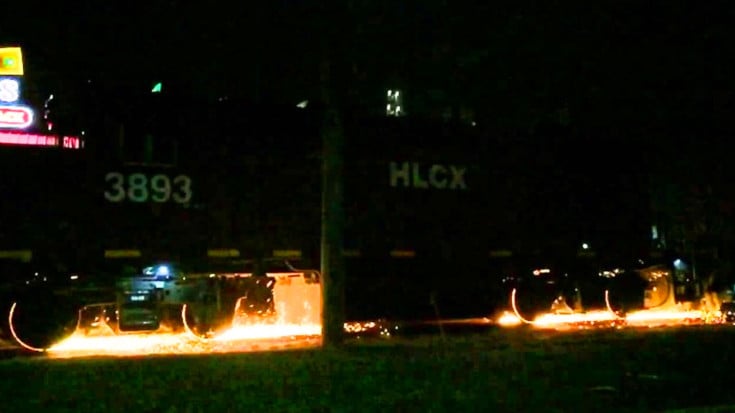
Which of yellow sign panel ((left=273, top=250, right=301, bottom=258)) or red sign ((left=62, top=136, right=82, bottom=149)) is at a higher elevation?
red sign ((left=62, top=136, right=82, bottom=149))

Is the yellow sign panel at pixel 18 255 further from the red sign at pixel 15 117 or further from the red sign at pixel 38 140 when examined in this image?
the red sign at pixel 15 117

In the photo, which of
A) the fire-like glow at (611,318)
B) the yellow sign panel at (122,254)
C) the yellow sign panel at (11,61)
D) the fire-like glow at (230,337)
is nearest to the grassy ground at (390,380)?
the fire-like glow at (230,337)

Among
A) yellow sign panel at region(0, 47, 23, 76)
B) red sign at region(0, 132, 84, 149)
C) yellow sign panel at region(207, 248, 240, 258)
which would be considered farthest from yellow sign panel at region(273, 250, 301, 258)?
yellow sign panel at region(0, 47, 23, 76)

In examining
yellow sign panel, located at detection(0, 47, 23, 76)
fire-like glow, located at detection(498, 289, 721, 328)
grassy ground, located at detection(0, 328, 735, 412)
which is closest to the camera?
grassy ground, located at detection(0, 328, 735, 412)

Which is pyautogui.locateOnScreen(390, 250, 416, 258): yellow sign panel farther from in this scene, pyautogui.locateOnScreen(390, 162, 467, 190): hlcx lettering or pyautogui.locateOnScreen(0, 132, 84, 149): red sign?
pyautogui.locateOnScreen(0, 132, 84, 149): red sign

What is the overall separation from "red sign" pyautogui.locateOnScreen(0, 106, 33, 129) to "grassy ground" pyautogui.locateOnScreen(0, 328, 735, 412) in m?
2.85

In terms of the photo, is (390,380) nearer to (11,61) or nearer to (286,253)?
(286,253)

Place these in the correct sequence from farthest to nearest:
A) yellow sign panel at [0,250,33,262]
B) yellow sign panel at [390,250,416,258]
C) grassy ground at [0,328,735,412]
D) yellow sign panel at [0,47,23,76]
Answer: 1. yellow sign panel at [390,250,416,258]
2. yellow sign panel at [0,250,33,262]
3. yellow sign panel at [0,47,23,76]
4. grassy ground at [0,328,735,412]

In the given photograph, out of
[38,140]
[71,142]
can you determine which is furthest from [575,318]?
[38,140]

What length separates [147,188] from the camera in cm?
1403

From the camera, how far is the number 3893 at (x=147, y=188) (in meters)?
13.7

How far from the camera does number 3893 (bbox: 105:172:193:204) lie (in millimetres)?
13727

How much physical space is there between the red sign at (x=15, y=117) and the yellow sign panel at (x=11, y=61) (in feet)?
1.44

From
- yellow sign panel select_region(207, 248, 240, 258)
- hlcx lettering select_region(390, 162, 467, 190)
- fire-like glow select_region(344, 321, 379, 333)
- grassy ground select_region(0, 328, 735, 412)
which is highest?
hlcx lettering select_region(390, 162, 467, 190)
